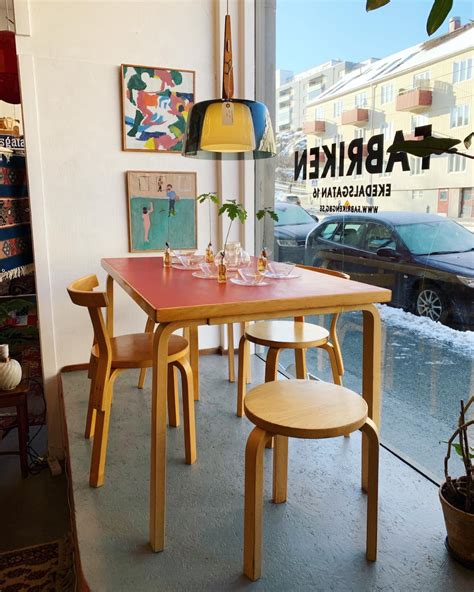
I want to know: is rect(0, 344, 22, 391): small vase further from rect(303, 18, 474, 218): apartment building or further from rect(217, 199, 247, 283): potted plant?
rect(303, 18, 474, 218): apartment building

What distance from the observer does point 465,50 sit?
70.9 inches

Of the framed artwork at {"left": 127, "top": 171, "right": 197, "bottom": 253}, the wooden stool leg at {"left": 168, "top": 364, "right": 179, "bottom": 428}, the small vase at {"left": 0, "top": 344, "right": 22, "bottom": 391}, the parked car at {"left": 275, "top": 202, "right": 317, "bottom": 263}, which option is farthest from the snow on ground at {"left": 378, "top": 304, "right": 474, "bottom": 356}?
the small vase at {"left": 0, "top": 344, "right": 22, "bottom": 391}

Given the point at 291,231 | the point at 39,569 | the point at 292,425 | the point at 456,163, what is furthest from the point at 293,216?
the point at 39,569

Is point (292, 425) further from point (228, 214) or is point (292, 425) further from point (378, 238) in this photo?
point (228, 214)

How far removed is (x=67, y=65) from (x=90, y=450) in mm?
2215

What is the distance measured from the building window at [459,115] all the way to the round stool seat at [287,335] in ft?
3.41

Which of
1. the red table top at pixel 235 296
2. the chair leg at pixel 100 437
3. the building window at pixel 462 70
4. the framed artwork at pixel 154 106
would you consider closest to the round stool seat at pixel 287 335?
the red table top at pixel 235 296

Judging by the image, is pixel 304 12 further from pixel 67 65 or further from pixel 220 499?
pixel 220 499

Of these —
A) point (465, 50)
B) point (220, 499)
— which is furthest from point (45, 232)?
point (465, 50)

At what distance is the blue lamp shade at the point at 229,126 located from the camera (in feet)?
6.53

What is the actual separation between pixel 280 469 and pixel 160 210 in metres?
2.05

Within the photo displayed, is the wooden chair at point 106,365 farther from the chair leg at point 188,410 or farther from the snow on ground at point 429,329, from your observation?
the snow on ground at point 429,329

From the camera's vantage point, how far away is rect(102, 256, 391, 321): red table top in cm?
150

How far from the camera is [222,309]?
1520mm
